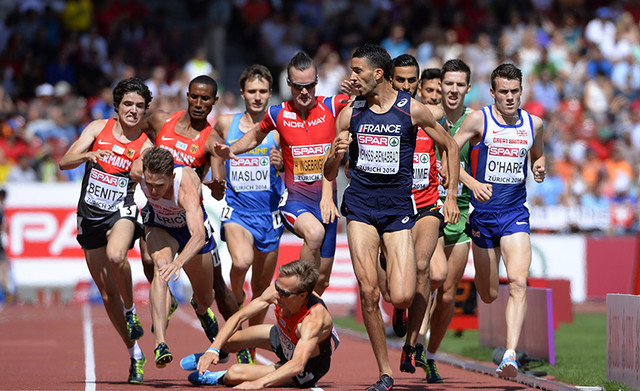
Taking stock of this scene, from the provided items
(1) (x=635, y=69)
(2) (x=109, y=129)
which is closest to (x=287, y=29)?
(1) (x=635, y=69)

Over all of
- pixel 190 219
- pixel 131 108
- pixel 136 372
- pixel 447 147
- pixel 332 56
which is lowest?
pixel 136 372

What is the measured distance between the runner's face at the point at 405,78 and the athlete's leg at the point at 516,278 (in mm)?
1761

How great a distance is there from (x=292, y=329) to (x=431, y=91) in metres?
3.34

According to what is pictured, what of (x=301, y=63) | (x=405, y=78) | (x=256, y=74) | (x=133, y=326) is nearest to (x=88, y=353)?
(x=133, y=326)

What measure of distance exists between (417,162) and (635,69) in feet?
59.6

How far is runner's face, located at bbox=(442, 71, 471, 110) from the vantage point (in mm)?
10914

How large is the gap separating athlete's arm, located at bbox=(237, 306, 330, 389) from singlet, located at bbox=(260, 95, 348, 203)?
1.81 meters

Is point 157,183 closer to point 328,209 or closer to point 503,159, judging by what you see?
point 328,209

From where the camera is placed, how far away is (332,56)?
24906 mm

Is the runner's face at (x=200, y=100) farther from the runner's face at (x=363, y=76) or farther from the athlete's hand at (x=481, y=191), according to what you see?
the athlete's hand at (x=481, y=191)

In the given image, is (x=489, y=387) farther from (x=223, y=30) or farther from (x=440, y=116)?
(x=223, y=30)

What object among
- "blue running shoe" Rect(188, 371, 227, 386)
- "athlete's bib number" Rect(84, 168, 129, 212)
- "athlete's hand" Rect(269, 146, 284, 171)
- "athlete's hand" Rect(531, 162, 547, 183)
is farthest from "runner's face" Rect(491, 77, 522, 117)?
"athlete's bib number" Rect(84, 168, 129, 212)

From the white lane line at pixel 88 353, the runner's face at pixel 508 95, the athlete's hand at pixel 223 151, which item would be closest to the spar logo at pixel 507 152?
the runner's face at pixel 508 95

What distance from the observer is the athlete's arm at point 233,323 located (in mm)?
8656
